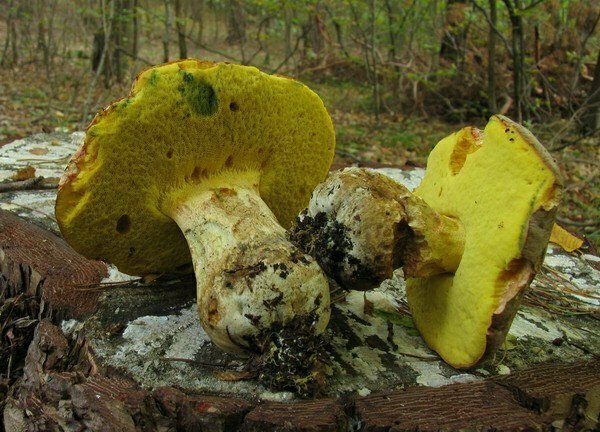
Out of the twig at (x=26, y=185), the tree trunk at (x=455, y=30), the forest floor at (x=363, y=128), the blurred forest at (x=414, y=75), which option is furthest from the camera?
the tree trunk at (x=455, y=30)

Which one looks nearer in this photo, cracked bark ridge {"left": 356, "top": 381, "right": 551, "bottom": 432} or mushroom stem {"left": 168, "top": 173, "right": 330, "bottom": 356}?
cracked bark ridge {"left": 356, "top": 381, "right": 551, "bottom": 432}

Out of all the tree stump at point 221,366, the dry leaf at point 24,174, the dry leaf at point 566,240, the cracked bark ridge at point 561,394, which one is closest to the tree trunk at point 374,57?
the dry leaf at point 566,240

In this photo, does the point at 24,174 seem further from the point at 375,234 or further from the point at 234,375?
the point at 375,234

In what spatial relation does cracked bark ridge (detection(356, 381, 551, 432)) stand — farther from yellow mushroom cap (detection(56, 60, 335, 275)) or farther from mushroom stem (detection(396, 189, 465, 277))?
yellow mushroom cap (detection(56, 60, 335, 275))

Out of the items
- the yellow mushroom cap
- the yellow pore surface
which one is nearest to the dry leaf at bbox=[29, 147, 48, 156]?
the yellow mushroom cap

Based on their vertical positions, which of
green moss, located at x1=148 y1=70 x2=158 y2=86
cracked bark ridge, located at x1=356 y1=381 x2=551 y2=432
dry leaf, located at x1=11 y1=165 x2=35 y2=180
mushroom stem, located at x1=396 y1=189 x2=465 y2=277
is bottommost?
dry leaf, located at x1=11 y1=165 x2=35 y2=180

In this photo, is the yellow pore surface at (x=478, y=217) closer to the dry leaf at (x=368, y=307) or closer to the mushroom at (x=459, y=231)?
the mushroom at (x=459, y=231)

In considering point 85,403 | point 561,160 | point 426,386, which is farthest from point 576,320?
point 561,160

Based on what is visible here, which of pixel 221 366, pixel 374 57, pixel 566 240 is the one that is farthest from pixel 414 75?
pixel 221 366
